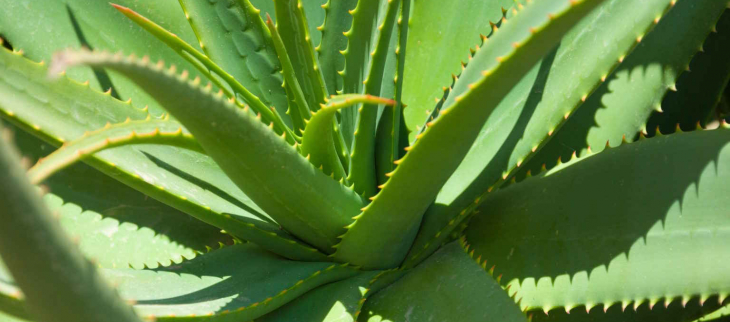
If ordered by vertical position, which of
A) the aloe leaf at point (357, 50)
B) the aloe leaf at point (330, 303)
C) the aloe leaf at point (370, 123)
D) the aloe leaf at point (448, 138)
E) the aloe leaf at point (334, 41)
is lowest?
the aloe leaf at point (330, 303)

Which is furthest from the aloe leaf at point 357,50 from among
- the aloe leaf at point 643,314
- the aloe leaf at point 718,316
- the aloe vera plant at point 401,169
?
the aloe leaf at point 718,316

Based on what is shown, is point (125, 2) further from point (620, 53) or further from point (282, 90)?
point (620, 53)

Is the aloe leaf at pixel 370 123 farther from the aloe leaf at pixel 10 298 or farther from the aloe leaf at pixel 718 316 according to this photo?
the aloe leaf at pixel 718 316

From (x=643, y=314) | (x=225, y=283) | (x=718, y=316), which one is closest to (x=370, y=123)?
(x=225, y=283)

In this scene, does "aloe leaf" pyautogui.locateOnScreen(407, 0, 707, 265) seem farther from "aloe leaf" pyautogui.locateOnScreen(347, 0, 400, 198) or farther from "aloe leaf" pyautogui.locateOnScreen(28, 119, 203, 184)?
"aloe leaf" pyautogui.locateOnScreen(28, 119, 203, 184)

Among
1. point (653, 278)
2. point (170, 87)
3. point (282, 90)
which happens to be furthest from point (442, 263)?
point (170, 87)
